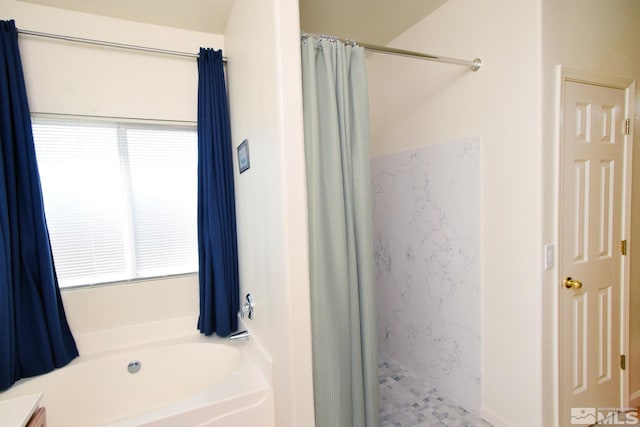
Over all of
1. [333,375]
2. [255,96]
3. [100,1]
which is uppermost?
[100,1]

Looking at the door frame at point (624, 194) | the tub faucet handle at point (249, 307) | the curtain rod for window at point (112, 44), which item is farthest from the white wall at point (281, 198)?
the door frame at point (624, 194)

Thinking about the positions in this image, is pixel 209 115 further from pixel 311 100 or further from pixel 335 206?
pixel 335 206

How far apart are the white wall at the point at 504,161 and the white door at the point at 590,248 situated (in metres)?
0.18

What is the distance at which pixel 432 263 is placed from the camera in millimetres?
2223

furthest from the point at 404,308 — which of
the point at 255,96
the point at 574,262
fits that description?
the point at 255,96

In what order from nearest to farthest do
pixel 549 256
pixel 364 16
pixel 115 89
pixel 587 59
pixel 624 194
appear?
pixel 549 256 < pixel 587 59 < pixel 624 194 < pixel 115 89 < pixel 364 16

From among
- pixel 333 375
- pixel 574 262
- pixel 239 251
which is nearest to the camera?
pixel 333 375

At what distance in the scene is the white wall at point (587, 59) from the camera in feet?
5.15

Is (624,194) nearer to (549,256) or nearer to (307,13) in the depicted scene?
(549,256)

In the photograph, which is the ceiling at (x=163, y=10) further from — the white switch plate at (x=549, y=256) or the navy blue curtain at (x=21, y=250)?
the white switch plate at (x=549, y=256)

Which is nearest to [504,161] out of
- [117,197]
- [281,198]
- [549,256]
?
[549,256]

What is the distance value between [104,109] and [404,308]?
2.63 metres

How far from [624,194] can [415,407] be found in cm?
189

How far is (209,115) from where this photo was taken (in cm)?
212
